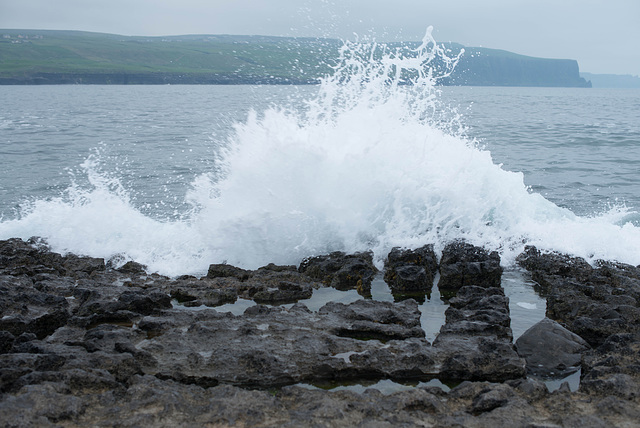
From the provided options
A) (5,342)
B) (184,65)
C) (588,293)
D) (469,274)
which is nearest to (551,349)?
(588,293)

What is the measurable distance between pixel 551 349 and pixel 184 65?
124134 millimetres

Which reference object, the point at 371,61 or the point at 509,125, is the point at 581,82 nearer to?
the point at 509,125

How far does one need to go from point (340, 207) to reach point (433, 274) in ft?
7.58

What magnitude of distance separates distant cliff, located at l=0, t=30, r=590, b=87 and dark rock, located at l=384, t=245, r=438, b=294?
70.3 meters

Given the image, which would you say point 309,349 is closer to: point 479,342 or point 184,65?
point 479,342

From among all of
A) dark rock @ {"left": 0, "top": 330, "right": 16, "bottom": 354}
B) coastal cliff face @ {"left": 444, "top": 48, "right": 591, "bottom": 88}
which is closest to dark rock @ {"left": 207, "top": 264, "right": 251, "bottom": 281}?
dark rock @ {"left": 0, "top": 330, "right": 16, "bottom": 354}

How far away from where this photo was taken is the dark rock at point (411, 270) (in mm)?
8075

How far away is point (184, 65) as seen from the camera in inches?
4811

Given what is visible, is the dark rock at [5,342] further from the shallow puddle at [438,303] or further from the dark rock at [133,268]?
the dark rock at [133,268]

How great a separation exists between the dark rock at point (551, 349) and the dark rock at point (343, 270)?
2648 mm

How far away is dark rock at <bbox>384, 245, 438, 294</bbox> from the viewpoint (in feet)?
26.5

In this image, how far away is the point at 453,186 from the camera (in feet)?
34.9

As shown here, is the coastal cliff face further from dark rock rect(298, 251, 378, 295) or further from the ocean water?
dark rock rect(298, 251, 378, 295)

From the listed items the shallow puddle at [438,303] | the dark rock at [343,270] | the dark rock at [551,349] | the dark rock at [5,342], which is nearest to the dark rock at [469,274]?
the shallow puddle at [438,303]
